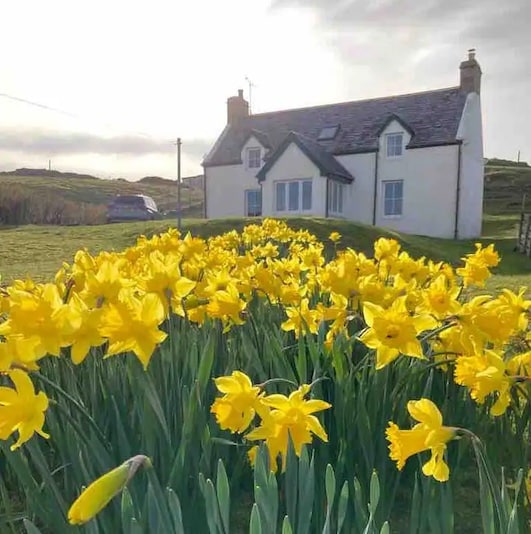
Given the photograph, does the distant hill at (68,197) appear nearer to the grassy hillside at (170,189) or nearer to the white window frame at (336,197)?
the grassy hillside at (170,189)

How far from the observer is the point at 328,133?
955 inches

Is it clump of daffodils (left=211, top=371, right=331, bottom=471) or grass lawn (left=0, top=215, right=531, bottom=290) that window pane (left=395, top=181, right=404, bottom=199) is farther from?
clump of daffodils (left=211, top=371, right=331, bottom=471)

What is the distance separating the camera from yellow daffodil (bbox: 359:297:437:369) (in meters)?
1.42

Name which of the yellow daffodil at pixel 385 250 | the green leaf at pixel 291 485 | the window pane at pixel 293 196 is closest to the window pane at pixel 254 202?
the window pane at pixel 293 196

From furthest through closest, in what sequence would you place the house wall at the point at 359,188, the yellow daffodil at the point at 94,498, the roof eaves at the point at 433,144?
the house wall at the point at 359,188, the roof eaves at the point at 433,144, the yellow daffodil at the point at 94,498

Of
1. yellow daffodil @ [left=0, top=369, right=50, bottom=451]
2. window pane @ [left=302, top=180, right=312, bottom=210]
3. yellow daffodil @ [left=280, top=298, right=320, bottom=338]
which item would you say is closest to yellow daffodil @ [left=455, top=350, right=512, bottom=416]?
yellow daffodil @ [left=280, top=298, right=320, bottom=338]

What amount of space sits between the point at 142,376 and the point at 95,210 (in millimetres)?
26506

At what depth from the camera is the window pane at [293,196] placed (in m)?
22.2

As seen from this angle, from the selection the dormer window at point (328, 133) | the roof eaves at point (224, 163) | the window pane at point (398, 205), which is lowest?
the window pane at point (398, 205)

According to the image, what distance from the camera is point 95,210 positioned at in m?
26.5

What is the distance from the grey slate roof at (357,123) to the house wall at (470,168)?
37 cm

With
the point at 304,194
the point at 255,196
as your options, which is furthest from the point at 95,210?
the point at 304,194

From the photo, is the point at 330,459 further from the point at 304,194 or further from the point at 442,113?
the point at 442,113

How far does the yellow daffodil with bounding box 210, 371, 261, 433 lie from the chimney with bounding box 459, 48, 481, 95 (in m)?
23.3
